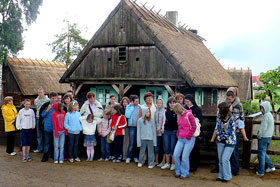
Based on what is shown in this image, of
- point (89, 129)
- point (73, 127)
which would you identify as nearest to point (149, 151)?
point (89, 129)

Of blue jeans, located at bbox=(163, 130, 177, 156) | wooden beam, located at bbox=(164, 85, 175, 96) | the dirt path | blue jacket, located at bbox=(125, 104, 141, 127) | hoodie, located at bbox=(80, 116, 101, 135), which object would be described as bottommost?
the dirt path

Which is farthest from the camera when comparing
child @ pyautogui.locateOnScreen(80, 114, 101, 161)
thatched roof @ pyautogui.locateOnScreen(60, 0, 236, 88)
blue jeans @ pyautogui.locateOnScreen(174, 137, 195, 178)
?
thatched roof @ pyautogui.locateOnScreen(60, 0, 236, 88)

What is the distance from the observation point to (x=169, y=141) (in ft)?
24.0

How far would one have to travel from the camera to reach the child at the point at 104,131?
7.98m

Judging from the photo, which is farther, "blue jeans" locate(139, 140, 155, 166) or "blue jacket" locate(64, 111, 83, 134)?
"blue jacket" locate(64, 111, 83, 134)

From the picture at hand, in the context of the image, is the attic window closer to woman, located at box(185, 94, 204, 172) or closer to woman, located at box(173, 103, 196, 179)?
woman, located at box(185, 94, 204, 172)

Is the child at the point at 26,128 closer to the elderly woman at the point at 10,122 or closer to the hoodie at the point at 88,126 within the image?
the elderly woman at the point at 10,122

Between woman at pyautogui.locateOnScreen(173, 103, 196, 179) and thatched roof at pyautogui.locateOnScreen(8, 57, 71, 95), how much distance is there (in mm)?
19750

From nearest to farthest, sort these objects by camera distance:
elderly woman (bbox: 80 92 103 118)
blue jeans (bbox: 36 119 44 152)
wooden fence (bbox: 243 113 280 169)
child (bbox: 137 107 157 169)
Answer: wooden fence (bbox: 243 113 280 169) → child (bbox: 137 107 157 169) → elderly woman (bbox: 80 92 103 118) → blue jeans (bbox: 36 119 44 152)

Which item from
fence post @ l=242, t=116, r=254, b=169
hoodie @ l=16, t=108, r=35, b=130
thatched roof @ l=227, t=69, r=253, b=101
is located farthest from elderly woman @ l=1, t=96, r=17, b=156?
thatched roof @ l=227, t=69, r=253, b=101

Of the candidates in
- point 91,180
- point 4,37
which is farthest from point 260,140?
point 4,37

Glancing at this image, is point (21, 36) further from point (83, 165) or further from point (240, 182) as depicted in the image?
point (240, 182)

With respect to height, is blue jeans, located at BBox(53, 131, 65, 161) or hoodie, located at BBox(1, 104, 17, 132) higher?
hoodie, located at BBox(1, 104, 17, 132)

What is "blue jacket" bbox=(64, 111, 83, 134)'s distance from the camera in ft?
25.6
